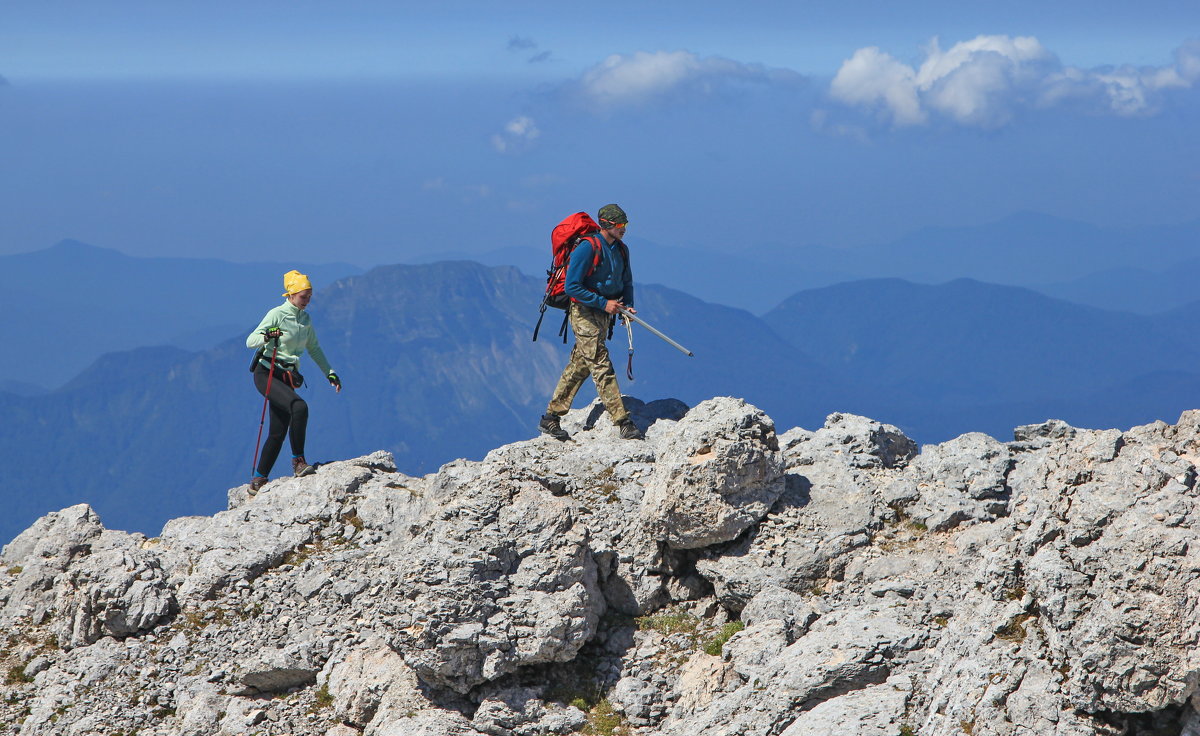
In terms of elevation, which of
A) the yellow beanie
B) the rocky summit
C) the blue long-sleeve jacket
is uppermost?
the blue long-sleeve jacket

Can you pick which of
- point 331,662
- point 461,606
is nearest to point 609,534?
point 461,606

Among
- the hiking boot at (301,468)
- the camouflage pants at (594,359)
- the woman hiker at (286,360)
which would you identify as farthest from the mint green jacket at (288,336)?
the camouflage pants at (594,359)

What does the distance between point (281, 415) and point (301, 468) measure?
97 cm

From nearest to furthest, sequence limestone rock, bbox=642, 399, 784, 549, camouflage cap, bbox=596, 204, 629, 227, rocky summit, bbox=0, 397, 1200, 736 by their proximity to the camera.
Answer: rocky summit, bbox=0, 397, 1200, 736 < limestone rock, bbox=642, 399, 784, 549 < camouflage cap, bbox=596, 204, 629, 227

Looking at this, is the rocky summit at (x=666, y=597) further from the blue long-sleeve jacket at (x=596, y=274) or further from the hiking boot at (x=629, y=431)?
the blue long-sleeve jacket at (x=596, y=274)

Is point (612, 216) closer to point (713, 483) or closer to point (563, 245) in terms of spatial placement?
point (563, 245)

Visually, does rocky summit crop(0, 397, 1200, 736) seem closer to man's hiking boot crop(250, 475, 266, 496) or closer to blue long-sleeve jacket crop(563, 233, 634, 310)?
man's hiking boot crop(250, 475, 266, 496)

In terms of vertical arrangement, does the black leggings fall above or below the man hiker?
below

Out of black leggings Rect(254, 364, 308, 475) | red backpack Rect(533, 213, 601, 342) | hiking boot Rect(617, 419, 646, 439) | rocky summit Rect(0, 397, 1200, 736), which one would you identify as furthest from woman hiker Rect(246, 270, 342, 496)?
hiking boot Rect(617, 419, 646, 439)

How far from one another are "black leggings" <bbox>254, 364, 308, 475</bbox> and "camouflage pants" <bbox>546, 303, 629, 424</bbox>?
419cm

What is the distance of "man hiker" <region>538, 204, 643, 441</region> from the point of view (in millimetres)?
15883

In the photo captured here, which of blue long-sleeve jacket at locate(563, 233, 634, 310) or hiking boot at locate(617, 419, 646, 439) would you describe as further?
hiking boot at locate(617, 419, 646, 439)

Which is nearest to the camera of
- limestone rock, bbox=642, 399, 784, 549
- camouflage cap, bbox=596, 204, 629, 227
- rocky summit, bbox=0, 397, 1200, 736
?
rocky summit, bbox=0, 397, 1200, 736

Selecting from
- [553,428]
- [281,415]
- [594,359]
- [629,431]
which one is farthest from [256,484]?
[629,431]
